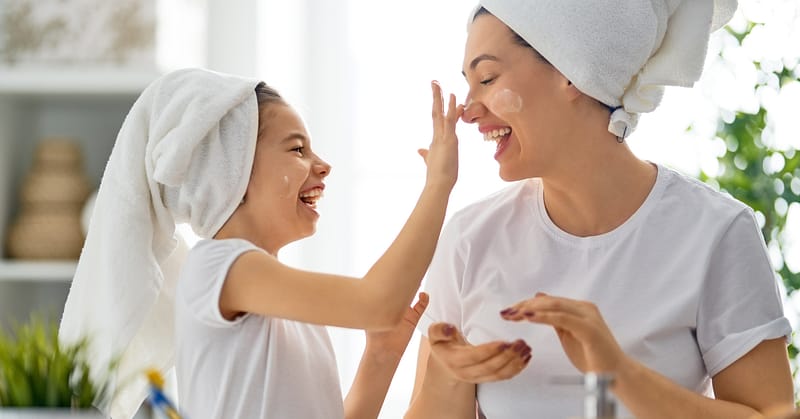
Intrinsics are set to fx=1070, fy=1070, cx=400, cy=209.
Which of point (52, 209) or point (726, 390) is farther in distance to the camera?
point (52, 209)

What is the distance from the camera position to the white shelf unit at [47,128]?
2.83 metres

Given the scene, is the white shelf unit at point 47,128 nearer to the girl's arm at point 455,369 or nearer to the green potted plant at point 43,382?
the girl's arm at point 455,369

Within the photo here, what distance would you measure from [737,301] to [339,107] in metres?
2.02

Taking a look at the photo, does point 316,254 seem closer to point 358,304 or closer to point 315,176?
point 315,176

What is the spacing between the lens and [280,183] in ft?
5.62

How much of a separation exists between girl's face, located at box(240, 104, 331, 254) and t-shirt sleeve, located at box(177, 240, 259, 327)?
0.37 feet

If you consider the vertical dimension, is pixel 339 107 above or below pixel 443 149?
below

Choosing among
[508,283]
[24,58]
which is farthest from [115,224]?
[24,58]

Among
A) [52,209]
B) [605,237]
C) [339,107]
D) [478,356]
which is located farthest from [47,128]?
[478,356]

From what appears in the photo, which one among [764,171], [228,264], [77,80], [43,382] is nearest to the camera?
[43,382]

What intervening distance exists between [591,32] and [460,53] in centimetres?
171

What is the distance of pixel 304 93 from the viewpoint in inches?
140

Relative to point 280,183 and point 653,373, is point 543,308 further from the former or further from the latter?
point 280,183

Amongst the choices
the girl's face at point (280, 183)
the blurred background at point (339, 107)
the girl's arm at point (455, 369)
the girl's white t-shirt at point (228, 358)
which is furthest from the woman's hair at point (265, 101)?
the blurred background at point (339, 107)
